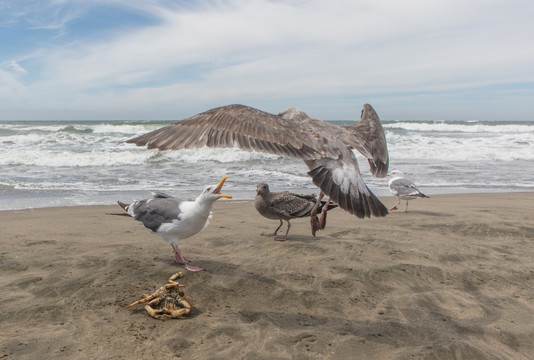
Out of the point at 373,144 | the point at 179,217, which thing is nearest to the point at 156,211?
the point at 179,217

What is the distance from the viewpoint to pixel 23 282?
4098 millimetres

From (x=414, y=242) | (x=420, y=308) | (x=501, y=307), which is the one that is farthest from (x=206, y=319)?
(x=414, y=242)

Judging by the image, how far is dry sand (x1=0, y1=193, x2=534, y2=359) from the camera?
10.3ft

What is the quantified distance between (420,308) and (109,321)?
265 centimetres

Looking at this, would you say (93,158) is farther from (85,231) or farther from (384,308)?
(384,308)

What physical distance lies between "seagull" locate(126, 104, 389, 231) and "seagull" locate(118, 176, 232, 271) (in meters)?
0.87

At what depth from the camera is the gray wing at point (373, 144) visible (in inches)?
174

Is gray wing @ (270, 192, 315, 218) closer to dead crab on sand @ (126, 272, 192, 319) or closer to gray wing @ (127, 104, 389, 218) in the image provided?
gray wing @ (127, 104, 389, 218)

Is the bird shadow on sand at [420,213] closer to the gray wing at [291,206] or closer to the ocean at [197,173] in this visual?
the ocean at [197,173]

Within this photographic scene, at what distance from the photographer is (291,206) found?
6.50 metres

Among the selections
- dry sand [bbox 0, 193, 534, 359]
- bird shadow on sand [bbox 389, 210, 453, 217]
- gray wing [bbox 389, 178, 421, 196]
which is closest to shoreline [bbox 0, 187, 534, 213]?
gray wing [bbox 389, 178, 421, 196]

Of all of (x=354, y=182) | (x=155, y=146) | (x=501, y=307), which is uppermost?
(x=155, y=146)

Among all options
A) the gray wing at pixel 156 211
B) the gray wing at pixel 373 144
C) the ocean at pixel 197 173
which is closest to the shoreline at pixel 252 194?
the ocean at pixel 197 173

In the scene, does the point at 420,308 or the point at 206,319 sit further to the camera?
the point at 420,308
